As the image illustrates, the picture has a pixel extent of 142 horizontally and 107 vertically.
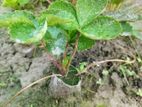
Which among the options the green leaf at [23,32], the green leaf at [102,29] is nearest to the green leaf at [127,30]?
the green leaf at [102,29]

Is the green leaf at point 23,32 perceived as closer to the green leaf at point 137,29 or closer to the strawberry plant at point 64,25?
the strawberry plant at point 64,25

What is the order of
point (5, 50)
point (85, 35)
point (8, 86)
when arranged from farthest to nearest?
1. point (5, 50)
2. point (8, 86)
3. point (85, 35)

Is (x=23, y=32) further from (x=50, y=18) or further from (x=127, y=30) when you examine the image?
(x=127, y=30)

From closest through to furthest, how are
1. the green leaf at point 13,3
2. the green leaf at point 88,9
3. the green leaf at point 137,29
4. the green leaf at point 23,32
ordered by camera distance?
the green leaf at point 23,32, the green leaf at point 88,9, the green leaf at point 137,29, the green leaf at point 13,3

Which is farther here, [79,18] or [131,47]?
[131,47]

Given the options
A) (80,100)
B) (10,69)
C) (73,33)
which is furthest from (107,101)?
(10,69)

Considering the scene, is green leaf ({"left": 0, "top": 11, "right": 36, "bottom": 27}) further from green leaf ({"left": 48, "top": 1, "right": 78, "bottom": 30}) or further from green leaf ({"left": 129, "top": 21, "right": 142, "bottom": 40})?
green leaf ({"left": 129, "top": 21, "right": 142, "bottom": 40})

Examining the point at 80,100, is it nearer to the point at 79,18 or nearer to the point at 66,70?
the point at 66,70

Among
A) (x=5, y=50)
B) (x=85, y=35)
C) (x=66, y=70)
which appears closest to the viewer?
(x=85, y=35)
